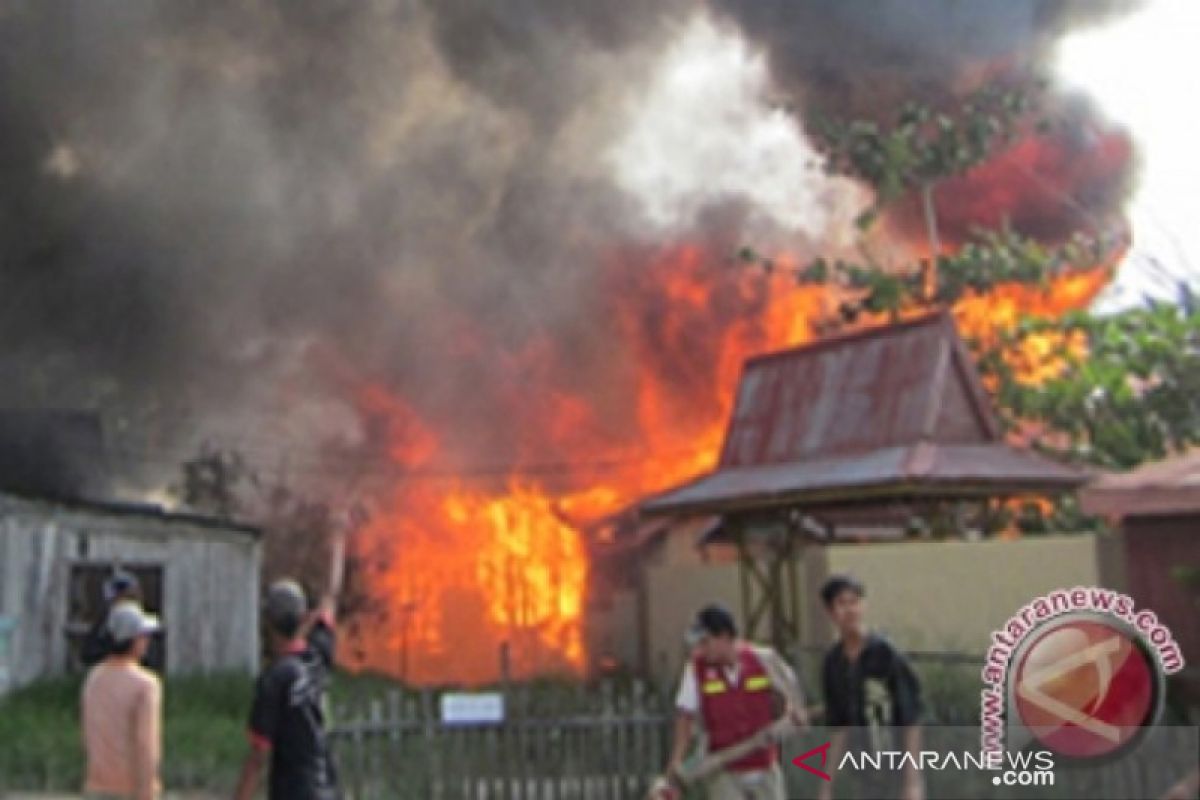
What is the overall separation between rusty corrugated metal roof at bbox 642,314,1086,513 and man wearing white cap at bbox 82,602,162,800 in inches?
331

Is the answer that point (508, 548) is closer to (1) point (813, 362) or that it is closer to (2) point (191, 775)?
(1) point (813, 362)

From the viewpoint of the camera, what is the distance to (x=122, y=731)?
504 cm

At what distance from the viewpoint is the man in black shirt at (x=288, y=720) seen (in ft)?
17.0

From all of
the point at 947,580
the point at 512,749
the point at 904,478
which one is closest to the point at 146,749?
the point at 512,749

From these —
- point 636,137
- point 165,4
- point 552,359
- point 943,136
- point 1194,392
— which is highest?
point 165,4

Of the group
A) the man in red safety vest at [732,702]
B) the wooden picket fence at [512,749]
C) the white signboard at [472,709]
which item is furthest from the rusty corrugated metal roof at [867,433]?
the man in red safety vest at [732,702]

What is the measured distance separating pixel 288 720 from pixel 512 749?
3955 millimetres

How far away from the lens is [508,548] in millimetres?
26953

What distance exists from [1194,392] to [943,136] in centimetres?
1054

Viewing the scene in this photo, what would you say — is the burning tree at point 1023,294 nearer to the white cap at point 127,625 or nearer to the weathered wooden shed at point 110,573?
the weathered wooden shed at point 110,573

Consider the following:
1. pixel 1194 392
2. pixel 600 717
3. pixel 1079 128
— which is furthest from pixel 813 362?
pixel 1079 128

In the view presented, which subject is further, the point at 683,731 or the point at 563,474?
the point at 563,474

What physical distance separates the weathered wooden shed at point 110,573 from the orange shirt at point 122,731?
962cm

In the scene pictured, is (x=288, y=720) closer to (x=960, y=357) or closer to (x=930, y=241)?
(x=960, y=357)
